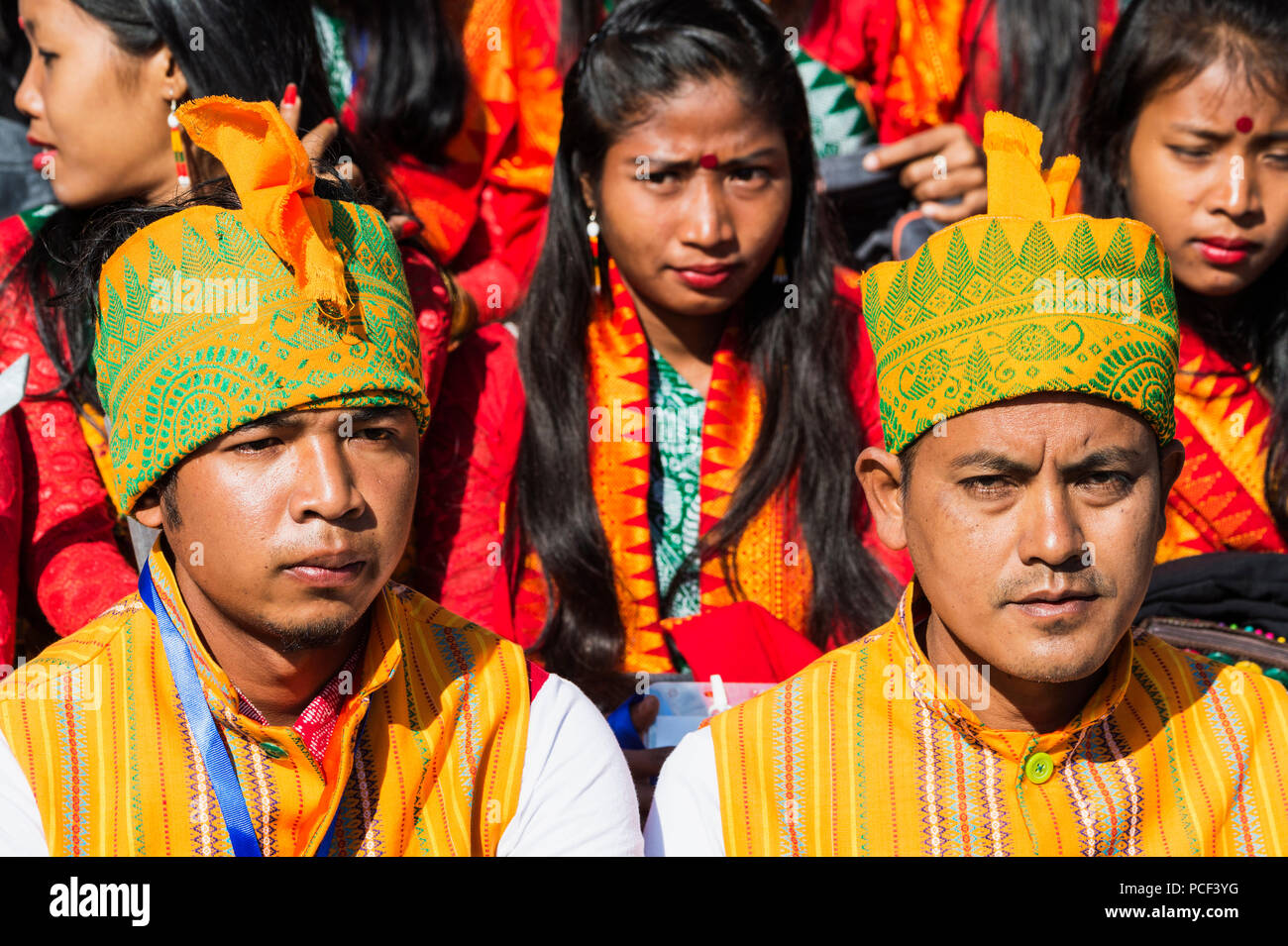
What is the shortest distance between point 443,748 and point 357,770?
152 millimetres

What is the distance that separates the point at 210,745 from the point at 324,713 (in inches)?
8.2

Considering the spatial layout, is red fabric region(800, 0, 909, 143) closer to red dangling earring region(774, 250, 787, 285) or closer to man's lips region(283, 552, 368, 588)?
red dangling earring region(774, 250, 787, 285)

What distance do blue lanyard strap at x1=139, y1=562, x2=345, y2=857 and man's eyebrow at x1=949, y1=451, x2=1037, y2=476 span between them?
3.82 ft

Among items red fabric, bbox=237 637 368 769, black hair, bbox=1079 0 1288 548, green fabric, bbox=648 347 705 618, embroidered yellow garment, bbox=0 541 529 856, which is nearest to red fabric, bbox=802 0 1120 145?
black hair, bbox=1079 0 1288 548

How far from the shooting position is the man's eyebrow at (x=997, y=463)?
7.95 ft

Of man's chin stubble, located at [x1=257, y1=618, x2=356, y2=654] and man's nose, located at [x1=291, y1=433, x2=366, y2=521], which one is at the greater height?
man's nose, located at [x1=291, y1=433, x2=366, y2=521]

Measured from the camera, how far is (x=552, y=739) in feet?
8.80

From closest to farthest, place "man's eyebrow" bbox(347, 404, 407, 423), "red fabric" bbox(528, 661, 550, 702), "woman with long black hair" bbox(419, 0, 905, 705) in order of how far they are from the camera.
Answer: "man's eyebrow" bbox(347, 404, 407, 423), "red fabric" bbox(528, 661, 550, 702), "woman with long black hair" bbox(419, 0, 905, 705)

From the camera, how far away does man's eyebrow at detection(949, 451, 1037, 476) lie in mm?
2422

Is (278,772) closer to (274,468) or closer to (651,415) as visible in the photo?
(274,468)

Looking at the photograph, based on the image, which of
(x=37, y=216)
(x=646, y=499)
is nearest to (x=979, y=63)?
(x=646, y=499)

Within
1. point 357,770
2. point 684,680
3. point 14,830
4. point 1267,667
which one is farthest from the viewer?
point 684,680

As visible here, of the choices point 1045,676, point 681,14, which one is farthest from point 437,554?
point 1045,676

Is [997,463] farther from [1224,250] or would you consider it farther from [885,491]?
[1224,250]
